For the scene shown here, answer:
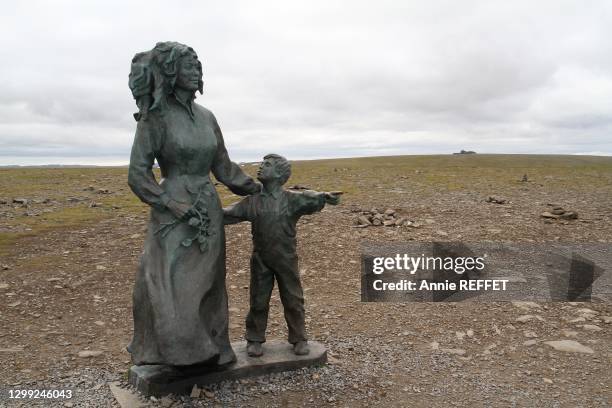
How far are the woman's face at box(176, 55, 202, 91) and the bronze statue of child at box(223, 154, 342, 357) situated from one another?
1.29 meters

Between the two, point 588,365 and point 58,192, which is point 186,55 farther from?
point 58,192

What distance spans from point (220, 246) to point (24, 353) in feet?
13.3

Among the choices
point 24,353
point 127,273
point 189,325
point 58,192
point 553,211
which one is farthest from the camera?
point 58,192

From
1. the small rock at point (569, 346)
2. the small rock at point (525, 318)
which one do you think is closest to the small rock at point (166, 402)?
the small rock at point (569, 346)

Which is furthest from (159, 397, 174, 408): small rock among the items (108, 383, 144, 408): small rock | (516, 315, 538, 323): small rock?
(516, 315, 538, 323): small rock

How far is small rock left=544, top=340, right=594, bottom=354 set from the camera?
7.80 meters

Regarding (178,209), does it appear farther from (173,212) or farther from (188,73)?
(188,73)

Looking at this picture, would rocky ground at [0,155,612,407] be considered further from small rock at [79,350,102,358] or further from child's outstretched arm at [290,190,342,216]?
child's outstretched arm at [290,190,342,216]

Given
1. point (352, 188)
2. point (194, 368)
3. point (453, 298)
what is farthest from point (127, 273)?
point (352, 188)

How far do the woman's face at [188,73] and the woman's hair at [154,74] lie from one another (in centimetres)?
5

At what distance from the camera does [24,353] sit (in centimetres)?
785

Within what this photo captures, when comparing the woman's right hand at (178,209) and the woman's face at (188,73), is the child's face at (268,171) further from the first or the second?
the woman's face at (188,73)

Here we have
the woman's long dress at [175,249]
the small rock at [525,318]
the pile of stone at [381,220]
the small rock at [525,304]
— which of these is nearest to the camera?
the woman's long dress at [175,249]

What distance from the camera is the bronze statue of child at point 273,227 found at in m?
6.45
